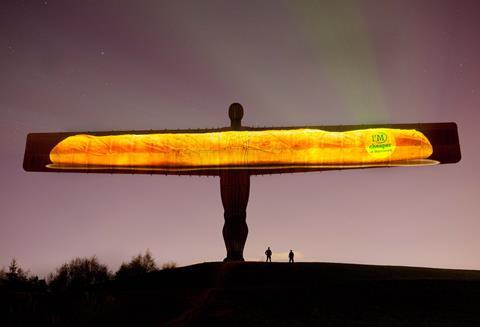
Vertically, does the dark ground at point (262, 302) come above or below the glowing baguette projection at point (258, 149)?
below

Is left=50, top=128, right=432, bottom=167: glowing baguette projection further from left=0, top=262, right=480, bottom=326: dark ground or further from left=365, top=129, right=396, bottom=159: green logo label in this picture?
left=0, top=262, right=480, bottom=326: dark ground

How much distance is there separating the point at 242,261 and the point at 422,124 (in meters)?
8.86

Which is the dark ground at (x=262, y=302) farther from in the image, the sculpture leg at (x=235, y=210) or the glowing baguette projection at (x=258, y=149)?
the glowing baguette projection at (x=258, y=149)

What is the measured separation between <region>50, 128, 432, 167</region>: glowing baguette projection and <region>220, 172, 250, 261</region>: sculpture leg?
636 millimetres

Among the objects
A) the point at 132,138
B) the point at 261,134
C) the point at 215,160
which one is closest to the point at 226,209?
the point at 215,160

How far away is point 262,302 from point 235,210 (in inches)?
255

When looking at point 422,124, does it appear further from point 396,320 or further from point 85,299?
point 85,299

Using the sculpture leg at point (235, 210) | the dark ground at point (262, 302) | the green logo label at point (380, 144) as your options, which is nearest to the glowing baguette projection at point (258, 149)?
the green logo label at point (380, 144)

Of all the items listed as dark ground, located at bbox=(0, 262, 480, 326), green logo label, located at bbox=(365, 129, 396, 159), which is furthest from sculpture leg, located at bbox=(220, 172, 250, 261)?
green logo label, located at bbox=(365, 129, 396, 159)

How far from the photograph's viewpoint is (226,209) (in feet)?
58.9

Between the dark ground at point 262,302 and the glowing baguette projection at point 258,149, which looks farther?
the glowing baguette projection at point 258,149

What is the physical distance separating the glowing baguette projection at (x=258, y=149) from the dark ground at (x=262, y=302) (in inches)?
183

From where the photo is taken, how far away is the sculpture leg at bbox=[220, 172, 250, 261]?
17.6 meters

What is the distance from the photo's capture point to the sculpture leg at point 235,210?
17641 mm
